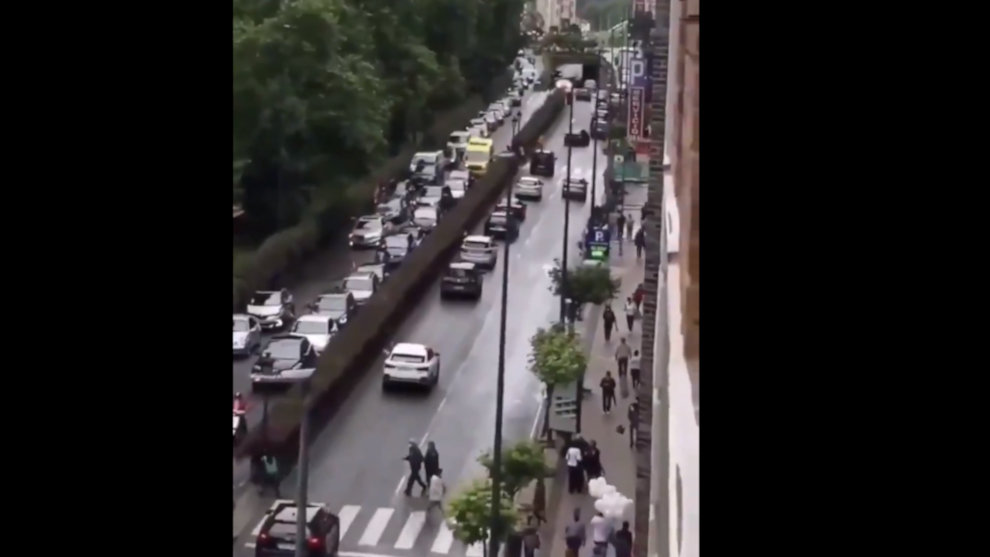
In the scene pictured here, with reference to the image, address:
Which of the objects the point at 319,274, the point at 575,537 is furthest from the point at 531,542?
the point at 319,274

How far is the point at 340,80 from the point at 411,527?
50.3 inches

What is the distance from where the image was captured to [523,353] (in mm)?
3477

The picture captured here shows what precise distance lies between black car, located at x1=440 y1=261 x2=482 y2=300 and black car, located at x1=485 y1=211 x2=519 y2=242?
117 millimetres

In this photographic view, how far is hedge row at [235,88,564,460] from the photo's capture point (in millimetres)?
2922

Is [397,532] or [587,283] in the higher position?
[587,283]

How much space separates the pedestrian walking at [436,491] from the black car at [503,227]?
0.73 m

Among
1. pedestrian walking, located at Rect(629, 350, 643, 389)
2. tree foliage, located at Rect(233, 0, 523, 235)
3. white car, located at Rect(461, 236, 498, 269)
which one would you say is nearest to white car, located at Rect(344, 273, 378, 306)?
tree foliage, located at Rect(233, 0, 523, 235)

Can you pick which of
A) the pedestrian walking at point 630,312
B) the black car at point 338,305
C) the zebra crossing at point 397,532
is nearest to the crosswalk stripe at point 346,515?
the zebra crossing at point 397,532

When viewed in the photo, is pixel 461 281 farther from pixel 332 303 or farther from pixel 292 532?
pixel 292 532

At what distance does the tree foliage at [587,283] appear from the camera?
11.9 ft

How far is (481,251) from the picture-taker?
11.5 ft
